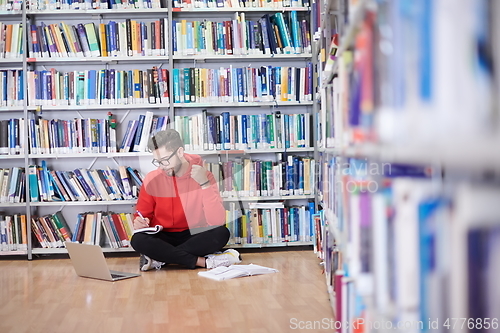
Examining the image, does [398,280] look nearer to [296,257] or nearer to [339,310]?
[339,310]

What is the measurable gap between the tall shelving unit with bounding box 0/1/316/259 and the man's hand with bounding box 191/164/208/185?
431mm

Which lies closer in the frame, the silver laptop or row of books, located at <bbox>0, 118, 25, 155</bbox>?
the silver laptop

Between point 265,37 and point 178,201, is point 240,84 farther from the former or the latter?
point 178,201

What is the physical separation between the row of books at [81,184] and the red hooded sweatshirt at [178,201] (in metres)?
0.42

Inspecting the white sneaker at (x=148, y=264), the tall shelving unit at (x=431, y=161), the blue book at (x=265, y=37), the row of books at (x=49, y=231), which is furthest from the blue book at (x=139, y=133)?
the tall shelving unit at (x=431, y=161)

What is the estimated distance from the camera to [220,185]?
464 cm

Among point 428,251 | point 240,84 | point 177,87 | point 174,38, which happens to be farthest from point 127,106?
point 428,251

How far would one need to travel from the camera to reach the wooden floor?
2627 mm

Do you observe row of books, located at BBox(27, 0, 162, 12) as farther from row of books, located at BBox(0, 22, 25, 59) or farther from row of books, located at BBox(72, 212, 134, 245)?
row of books, located at BBox(72, 212, 134, 245)

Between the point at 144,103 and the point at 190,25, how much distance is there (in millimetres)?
717

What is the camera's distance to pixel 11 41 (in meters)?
4.61

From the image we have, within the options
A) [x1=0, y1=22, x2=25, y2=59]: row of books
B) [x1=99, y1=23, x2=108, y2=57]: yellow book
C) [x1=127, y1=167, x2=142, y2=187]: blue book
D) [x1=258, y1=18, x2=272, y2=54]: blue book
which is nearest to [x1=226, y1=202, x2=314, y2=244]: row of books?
[x1=127, y1=167, x2=142, y2=187]: blue book

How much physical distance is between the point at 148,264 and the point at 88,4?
2105mm

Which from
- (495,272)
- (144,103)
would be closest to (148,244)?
(144,103)
